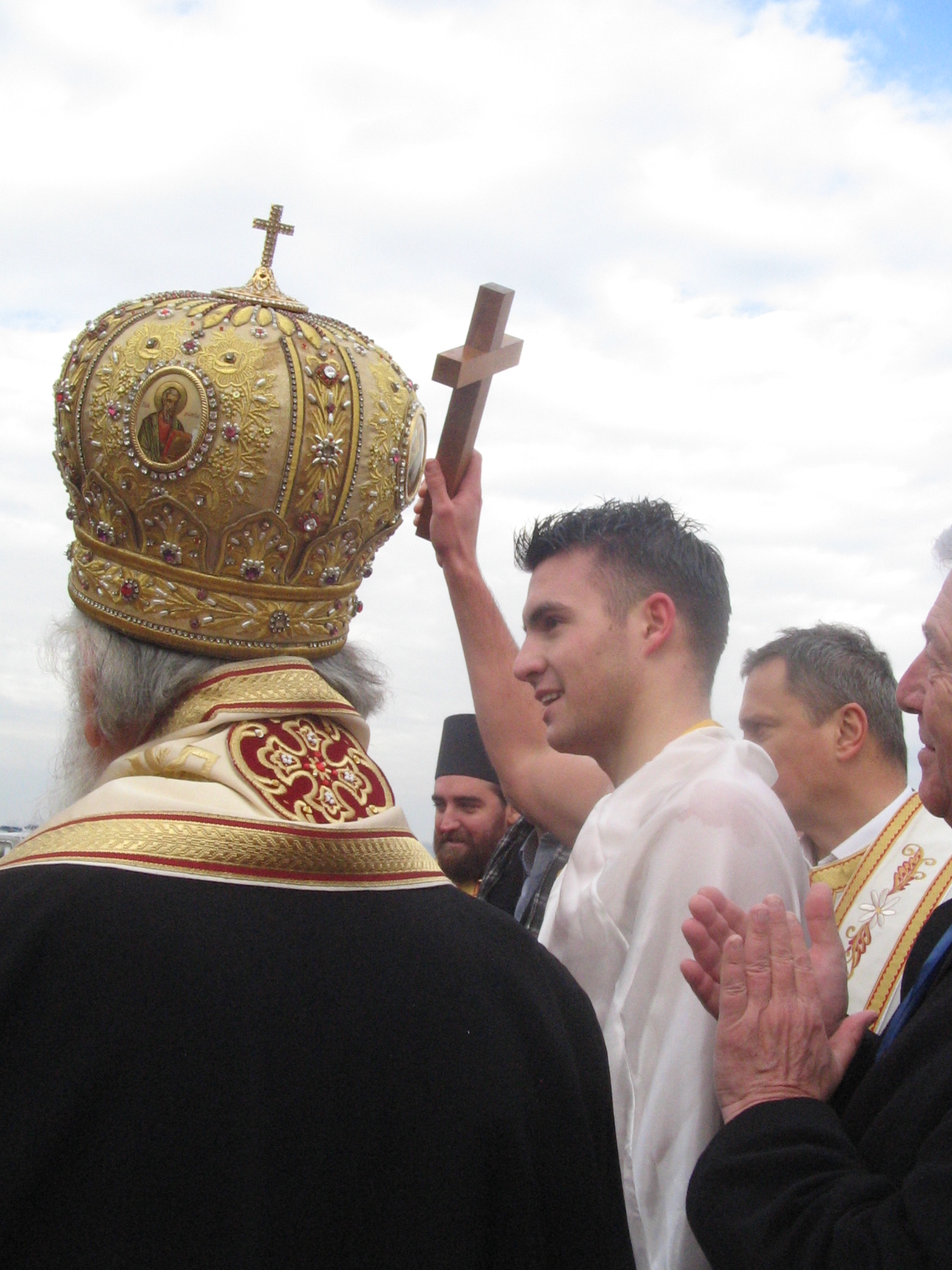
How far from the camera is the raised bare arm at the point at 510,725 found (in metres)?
3.67

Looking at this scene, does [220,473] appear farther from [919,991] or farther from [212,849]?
[919,991]

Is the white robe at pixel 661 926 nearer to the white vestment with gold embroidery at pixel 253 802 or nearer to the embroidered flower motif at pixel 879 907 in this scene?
the white vestment with gold embroidery at pixel 253 802

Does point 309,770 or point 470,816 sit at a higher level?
point 309,770

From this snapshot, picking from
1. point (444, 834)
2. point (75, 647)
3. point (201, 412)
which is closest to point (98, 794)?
point (75, 647)

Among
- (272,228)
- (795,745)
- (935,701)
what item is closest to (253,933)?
(935,701)

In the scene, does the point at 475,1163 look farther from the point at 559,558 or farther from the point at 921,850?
the point at 921,850

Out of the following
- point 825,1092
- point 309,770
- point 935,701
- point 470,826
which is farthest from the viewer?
point 470,826

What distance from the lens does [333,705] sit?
2043 mm

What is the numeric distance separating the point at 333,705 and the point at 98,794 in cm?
39

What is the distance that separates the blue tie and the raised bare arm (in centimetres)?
154

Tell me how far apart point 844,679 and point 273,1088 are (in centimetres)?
329

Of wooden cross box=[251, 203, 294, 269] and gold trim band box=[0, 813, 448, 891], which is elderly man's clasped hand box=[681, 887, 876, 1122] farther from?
wooden cross box=[251, 203, 294, 269]

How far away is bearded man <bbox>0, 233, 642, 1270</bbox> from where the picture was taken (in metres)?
1.56

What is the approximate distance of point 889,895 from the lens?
12.7 feet
